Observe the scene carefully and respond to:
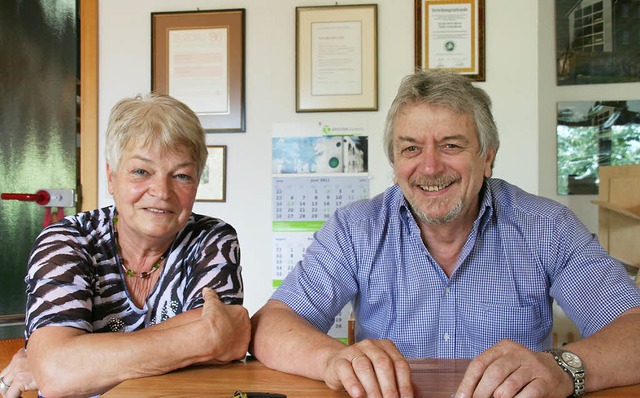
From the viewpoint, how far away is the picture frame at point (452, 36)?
2209mm

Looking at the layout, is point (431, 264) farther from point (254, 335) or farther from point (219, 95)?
point (219, 95)

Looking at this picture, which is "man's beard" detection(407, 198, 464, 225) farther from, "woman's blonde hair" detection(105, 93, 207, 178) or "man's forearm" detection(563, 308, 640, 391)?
"woman's blonde hair" detection(105, 93, 207, 178)

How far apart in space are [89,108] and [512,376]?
2.11 m

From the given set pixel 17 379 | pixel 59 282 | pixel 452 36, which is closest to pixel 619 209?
pixel 452 36

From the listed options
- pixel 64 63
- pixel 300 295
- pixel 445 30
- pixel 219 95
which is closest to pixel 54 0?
pixel 64 63

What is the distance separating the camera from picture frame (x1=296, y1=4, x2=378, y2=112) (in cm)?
226

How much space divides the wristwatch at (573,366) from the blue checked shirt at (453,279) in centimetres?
35

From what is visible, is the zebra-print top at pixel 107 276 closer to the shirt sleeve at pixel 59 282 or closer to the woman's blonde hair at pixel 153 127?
the shirt sleeve at pixel 59 282

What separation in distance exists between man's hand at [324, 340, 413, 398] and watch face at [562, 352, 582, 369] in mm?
283

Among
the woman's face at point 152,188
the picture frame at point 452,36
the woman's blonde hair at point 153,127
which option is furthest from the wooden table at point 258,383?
the picture frame at point 452,36

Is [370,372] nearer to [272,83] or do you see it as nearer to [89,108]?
[272,83]

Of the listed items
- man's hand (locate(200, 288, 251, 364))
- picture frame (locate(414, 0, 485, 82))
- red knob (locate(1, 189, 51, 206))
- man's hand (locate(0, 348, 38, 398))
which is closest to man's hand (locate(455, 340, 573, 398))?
man's hand (locate(200, 288, 251, 364))

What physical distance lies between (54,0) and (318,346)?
2.08 m

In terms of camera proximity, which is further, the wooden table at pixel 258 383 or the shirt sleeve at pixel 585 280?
the shirt sleeve at pixel 585 280
